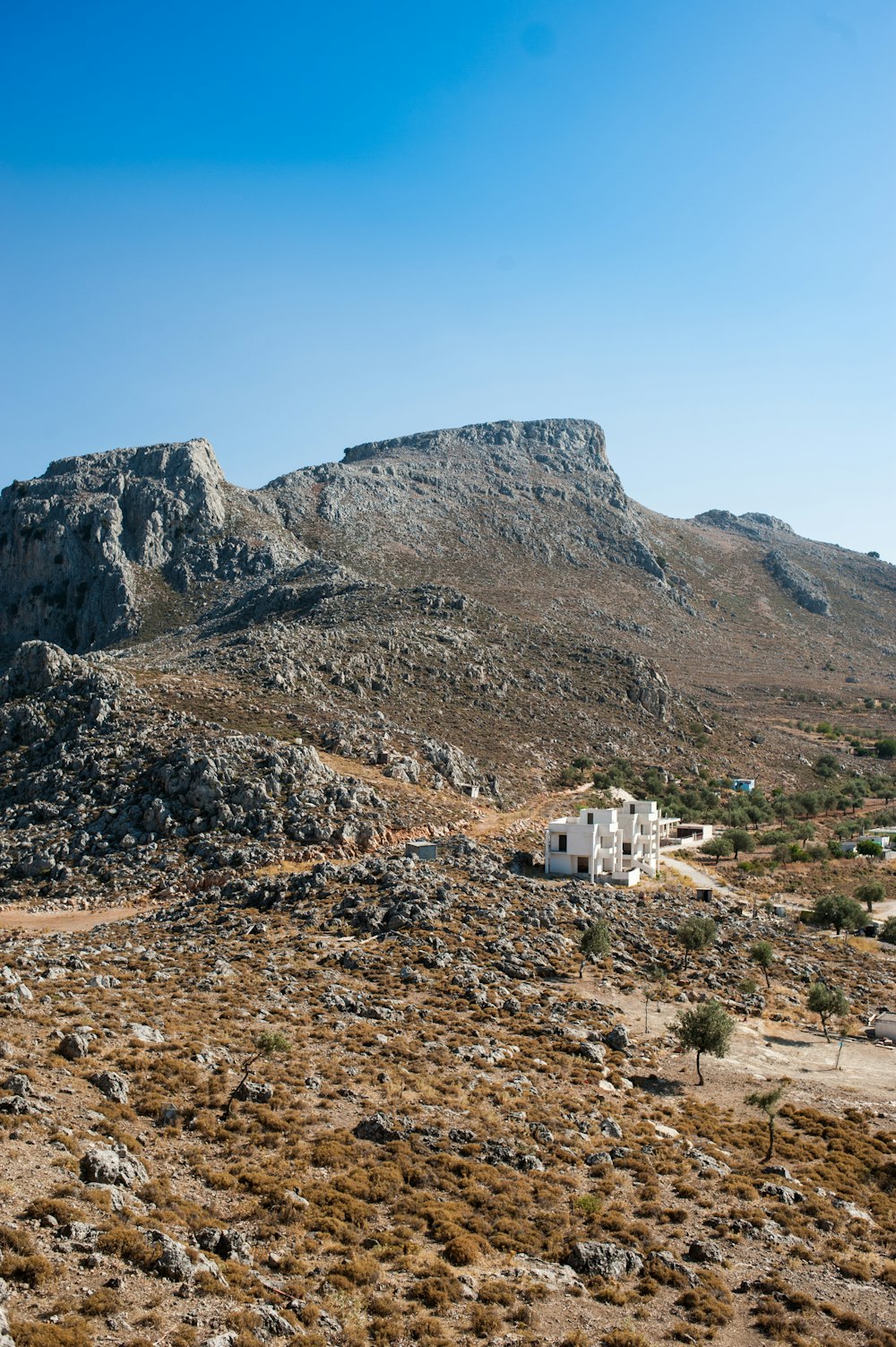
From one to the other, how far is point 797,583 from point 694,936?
429 feet

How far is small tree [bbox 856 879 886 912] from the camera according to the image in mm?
51844

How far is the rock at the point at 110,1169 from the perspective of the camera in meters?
13.2

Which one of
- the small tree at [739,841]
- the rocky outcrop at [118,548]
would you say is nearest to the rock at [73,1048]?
the small tree at [739,841]

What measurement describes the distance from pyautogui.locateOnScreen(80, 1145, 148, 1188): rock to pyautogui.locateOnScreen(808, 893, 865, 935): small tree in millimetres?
40455

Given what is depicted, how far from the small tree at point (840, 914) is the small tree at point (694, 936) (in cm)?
1178

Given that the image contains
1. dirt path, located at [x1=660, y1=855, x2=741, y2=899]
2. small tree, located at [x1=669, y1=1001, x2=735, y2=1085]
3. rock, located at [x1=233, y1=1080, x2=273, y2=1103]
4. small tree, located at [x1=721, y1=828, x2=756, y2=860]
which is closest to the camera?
rock, located at [x1=233, y1=1080, x2=273, y2=1103]

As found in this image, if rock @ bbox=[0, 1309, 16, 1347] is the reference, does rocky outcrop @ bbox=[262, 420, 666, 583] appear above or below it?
above

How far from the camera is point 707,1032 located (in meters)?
24.5

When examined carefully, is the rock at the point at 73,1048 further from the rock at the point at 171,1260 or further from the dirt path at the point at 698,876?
the dirt path at the point at 698,876

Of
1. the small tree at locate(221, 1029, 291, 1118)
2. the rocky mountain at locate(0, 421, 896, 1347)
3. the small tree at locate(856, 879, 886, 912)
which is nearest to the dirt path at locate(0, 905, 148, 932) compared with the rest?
the rocky mountain at locate(0, 421, 896, 1347)

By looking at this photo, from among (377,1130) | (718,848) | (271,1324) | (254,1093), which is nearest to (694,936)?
(377,1130)

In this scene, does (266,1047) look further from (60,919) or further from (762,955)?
(762,955)

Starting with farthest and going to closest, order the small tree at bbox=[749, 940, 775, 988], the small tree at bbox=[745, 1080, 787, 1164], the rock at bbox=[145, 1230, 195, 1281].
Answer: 1. the small tree at bbox=[749, 940, 775, 988]
2. the small tree at bbox=[745, 1080, 787, 1164]
3. the rock at bbox=[145, 1230, 195, 1281]

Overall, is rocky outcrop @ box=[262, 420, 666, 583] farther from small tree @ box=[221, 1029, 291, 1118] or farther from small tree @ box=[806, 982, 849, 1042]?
small tree @ box=[221, 1029, 291, 1118]
